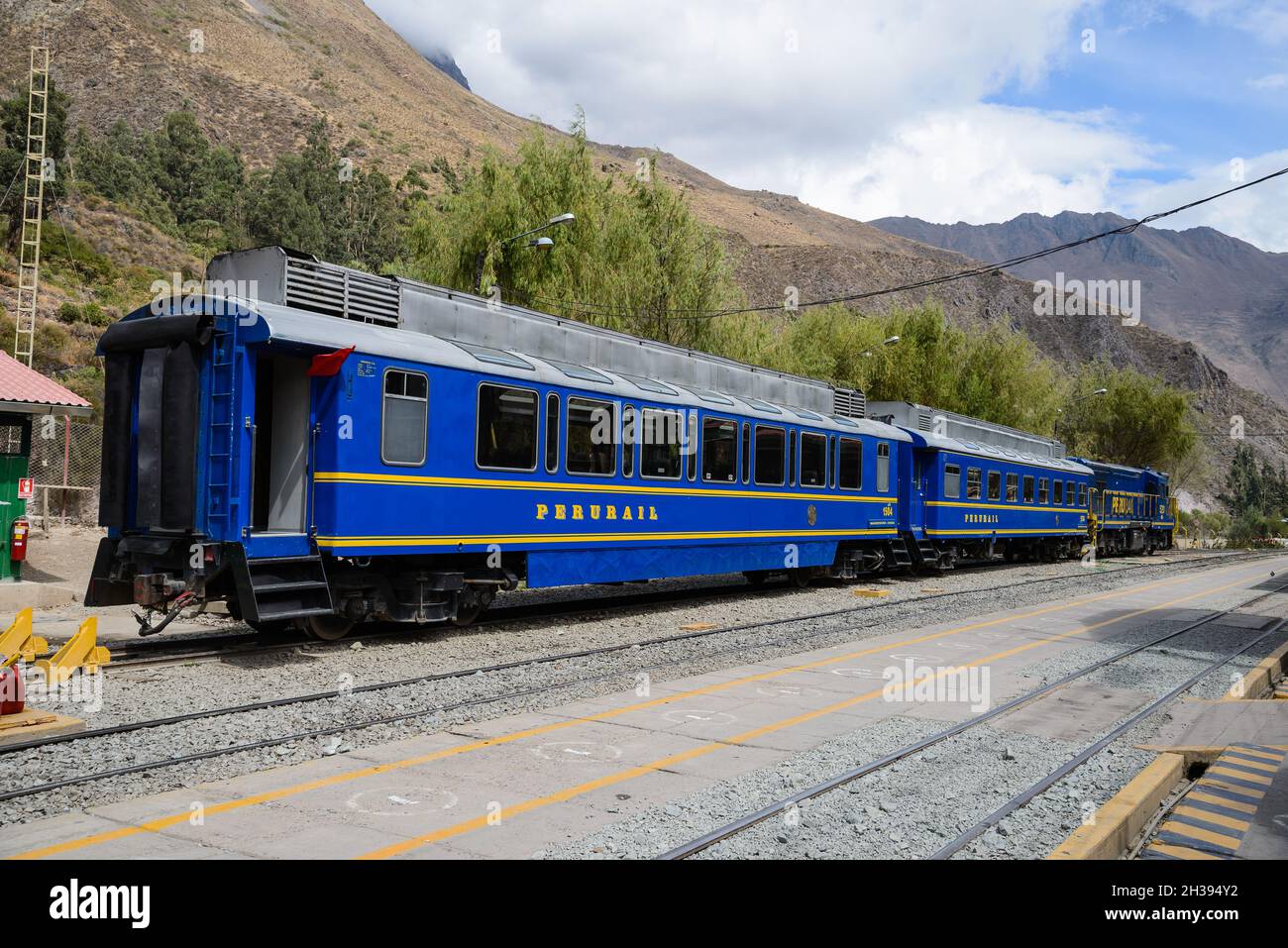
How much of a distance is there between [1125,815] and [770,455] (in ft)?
41.9

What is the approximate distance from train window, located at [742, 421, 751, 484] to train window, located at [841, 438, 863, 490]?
12.4 ft

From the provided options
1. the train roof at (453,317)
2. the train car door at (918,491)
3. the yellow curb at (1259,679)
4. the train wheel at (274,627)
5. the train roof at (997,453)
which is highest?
the train roof at (453,317)

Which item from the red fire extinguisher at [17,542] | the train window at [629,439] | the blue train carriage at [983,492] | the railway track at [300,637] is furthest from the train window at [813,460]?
the red fire extinguisher at [17,542]

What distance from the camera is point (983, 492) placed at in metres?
28.0

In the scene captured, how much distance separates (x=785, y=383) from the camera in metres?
20.9

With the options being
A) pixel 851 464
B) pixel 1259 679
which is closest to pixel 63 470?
pixel 851 464

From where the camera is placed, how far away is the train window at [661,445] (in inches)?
609

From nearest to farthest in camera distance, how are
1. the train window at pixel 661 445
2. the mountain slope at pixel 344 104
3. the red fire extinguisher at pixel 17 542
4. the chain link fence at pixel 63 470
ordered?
the red fire extinguisher at pixel 17 542 < the train window at pixel 661 445 < the chain link fence at pixel 63 470 < the mountain slope at pixel 344 104

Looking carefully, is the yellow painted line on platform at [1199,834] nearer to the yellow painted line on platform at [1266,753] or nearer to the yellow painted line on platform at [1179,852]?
the yellow painted line on platform at [1179,852]

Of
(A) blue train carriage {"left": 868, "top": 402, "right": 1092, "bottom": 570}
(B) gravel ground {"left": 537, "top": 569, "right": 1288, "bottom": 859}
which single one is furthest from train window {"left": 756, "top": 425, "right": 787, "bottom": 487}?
(B) gravel ground {"left": 537, "top": 569, "right": 1288, "bottom": 859}

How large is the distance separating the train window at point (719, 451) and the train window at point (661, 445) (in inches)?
27.3

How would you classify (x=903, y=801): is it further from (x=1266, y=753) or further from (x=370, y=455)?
(x=370, y=455)
